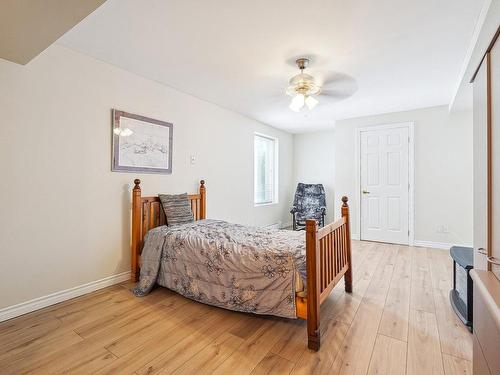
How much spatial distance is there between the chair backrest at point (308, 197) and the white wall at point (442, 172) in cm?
177

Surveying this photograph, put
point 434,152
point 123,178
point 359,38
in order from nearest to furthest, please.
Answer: point 359,38
point 123,178
point 434,152

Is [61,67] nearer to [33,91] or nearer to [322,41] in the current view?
[33,91]

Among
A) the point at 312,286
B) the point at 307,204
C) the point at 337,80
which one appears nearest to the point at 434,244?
the point at 307,204

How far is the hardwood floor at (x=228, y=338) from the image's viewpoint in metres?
1.50

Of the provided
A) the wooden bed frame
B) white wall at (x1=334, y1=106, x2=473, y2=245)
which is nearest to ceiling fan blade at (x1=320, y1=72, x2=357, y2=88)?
the wooden bed frame

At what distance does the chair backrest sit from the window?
0.53 metres

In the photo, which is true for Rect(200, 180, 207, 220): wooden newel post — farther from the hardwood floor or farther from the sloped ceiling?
the sloped ceiling

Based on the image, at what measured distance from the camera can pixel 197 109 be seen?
365 cm

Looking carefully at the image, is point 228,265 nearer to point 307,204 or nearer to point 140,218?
point 140,218

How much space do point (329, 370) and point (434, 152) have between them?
4.05 m

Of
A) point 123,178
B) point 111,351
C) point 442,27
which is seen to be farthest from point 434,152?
point 111,351

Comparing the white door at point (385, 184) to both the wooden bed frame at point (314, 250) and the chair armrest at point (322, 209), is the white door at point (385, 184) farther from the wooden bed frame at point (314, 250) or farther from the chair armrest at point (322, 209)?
the wooden bed frame at point (314, 250)

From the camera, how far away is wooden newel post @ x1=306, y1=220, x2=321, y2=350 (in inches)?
64.6

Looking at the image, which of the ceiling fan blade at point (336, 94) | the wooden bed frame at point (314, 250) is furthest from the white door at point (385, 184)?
the wooden bed frame at point (314, 250)
